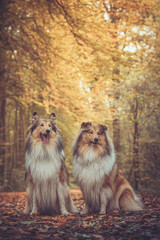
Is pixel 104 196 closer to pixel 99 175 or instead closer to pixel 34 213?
pixel 99 175

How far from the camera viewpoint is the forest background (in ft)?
25.5

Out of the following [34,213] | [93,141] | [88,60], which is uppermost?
[88,60]

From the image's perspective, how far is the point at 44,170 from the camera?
5.12m

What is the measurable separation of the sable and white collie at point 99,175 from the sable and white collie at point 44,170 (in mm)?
435

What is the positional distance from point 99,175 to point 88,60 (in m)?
4.55

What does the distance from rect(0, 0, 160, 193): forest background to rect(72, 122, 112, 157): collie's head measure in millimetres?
3401

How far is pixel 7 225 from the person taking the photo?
3848 mm

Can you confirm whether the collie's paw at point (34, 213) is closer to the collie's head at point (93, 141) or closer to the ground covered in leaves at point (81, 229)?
the ground covered in leaves at point (81, 229)

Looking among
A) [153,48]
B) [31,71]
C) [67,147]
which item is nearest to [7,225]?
[31,71]

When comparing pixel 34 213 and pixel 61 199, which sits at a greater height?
pixel 61 199

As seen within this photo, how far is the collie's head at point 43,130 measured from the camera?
517 cm

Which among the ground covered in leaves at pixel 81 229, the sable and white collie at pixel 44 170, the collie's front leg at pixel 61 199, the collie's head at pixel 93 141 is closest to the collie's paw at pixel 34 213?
the sable and white collie at pixel 44 170

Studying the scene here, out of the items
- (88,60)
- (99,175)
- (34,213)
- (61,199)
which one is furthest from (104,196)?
(88,60)

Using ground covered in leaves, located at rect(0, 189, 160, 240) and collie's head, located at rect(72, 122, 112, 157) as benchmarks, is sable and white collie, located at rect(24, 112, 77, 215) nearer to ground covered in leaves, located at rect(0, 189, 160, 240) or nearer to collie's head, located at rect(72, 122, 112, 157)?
collie's head, located at rect(72, 122, 112, 157)
